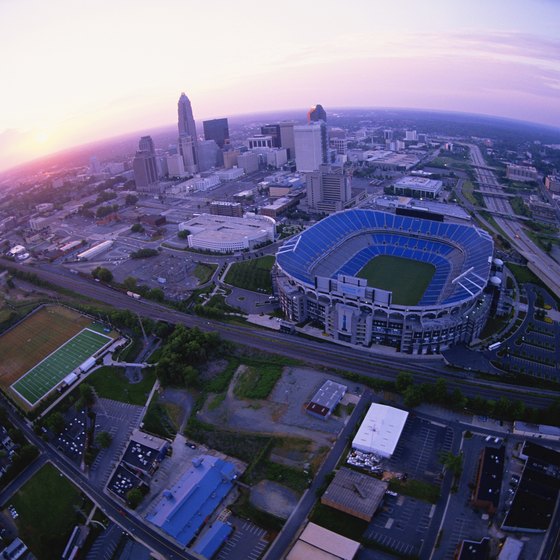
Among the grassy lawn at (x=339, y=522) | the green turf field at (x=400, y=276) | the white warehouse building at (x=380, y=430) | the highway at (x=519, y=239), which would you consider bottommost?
the highway at (x=519, y=239)

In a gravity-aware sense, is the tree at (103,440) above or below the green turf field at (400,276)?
below

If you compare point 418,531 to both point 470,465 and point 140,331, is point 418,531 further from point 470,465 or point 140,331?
point 140,331

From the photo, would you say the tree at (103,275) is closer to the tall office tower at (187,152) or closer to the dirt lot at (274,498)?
the dirt lot at (274,498)

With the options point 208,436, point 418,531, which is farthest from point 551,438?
point 208,436

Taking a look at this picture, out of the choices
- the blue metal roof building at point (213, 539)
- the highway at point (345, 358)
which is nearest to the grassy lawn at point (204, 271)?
the highway at point (345, 358)

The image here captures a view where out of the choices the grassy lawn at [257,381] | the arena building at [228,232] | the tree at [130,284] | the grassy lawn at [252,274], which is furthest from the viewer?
the arena building at [228,232]

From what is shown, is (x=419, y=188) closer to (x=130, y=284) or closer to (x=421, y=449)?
(x=130, y=284)
